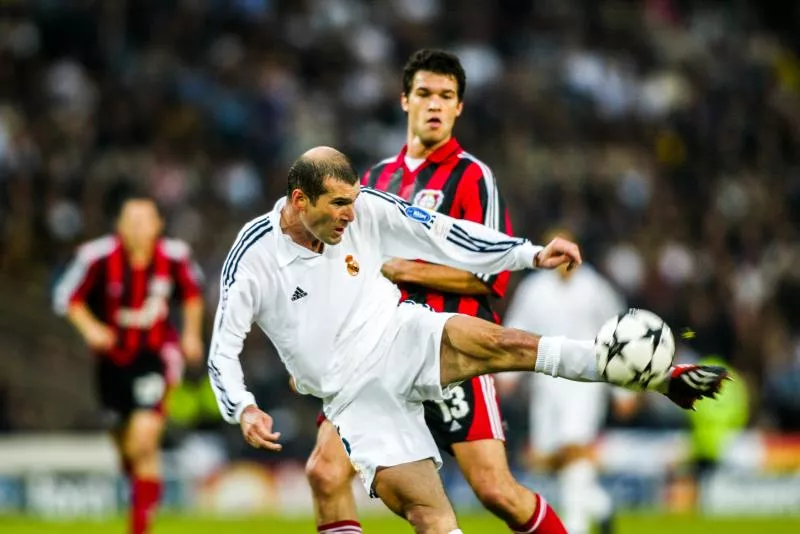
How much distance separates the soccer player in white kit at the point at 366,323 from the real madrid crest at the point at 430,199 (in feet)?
1.76

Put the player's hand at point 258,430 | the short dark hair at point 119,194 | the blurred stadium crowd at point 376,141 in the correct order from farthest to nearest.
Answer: the short dark hair at point 119,194 → the blurred stadium crowd at point 376,141 → the player's hand at point 258,430

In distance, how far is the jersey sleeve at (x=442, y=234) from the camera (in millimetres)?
6672

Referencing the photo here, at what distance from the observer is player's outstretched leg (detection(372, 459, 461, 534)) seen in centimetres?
630

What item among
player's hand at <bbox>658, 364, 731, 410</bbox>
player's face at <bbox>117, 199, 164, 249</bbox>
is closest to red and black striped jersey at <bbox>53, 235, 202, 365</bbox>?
player's face at <bbox>117, 199, 164, 249</bbox>

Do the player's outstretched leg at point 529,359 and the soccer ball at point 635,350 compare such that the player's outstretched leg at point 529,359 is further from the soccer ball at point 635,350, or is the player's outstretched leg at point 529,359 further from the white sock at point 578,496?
the white sock at point 578,496

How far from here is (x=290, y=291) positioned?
21.7 feet

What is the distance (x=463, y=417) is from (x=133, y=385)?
4108mm

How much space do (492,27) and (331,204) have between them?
15103mm

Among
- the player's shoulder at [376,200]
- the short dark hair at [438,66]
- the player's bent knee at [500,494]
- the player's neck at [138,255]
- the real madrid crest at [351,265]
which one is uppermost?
the short dark hair at [438,66]

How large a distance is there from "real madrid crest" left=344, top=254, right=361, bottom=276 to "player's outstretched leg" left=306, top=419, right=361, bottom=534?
84 centimetres

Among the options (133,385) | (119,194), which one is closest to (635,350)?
(133,385)

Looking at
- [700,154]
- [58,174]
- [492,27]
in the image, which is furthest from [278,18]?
[700,154]

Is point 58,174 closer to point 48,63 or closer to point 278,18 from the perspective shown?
point 48,63

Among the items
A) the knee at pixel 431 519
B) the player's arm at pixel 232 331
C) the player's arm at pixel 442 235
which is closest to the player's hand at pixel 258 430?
the player's arm at pixel 232 331
